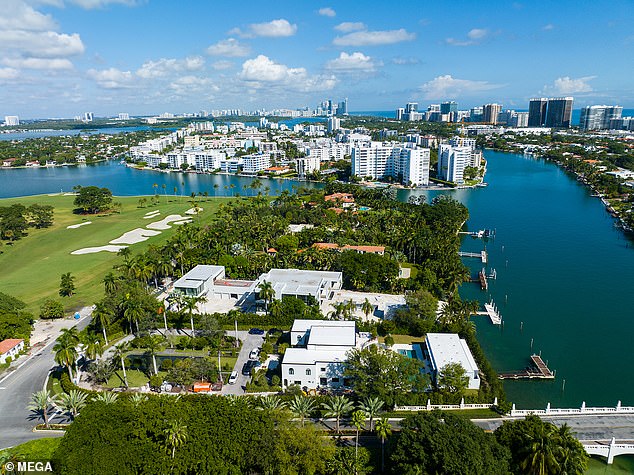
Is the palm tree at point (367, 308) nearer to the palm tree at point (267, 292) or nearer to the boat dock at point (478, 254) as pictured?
the palm tree at point (267, 292)

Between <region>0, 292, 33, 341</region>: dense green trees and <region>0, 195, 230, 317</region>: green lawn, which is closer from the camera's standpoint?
<region>0, 292, 33, 341</region>: dense green trees

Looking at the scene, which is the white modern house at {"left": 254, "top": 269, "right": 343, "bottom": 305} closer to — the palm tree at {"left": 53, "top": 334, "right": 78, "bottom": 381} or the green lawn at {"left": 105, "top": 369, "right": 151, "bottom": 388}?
the green lawn at {"left": 105, "top": 369, "right": 151, "bottom": 388}

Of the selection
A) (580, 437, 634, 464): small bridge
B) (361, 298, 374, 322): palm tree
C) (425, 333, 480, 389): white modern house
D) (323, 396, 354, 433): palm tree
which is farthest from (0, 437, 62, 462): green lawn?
(580, 437, 634, 464): small bridge

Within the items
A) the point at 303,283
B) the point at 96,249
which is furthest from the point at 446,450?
the point at 96,249

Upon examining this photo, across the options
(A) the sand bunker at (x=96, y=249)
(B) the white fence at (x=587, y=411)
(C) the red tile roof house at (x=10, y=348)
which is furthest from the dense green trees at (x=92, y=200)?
(B) the white fence at (x=587, y=411)

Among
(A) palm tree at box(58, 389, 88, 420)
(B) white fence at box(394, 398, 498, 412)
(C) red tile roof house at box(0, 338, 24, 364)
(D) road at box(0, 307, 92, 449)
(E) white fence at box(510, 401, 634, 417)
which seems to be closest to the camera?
(A) palm tree at box(58, 389, 88, 420)

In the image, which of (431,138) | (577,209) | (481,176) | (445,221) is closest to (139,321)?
(445,221)
